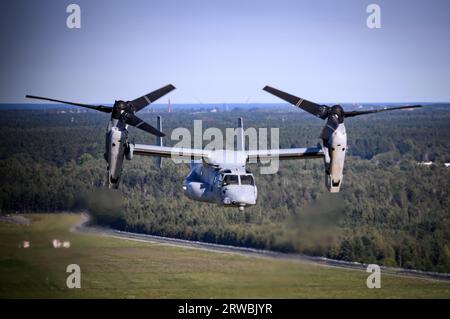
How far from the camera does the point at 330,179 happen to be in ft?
130

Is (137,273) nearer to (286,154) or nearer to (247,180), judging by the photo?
(247,180)

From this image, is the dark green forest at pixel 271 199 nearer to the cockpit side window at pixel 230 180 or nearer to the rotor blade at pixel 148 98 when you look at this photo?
the cockpit side window at pixel 230 180

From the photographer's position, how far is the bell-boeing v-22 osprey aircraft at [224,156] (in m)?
38.6

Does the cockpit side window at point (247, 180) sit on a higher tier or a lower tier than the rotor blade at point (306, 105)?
lower

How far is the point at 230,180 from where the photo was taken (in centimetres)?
3916

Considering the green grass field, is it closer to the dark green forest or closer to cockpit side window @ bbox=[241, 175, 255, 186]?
the dark green forest

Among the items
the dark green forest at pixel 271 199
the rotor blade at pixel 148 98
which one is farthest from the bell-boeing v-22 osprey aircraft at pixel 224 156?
→ the dark green forest at pixel 271 199

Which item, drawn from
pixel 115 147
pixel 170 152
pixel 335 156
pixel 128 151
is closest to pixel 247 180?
pixel 335 156

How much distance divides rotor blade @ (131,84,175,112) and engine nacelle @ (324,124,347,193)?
319 inches

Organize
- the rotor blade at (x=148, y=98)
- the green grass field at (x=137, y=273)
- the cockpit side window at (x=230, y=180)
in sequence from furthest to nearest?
the green grass field at (x=137, y=273), the rotor blade at (x=148, y=98), the cockpit side window at (x=230, y=180)

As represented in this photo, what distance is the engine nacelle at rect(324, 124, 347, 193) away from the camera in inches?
1506

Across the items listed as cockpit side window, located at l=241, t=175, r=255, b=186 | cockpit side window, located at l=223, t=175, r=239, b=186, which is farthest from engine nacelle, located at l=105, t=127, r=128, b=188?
cockpit side window, located at l=241, t=175, r=255, b=186

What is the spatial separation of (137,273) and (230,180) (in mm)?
8945
